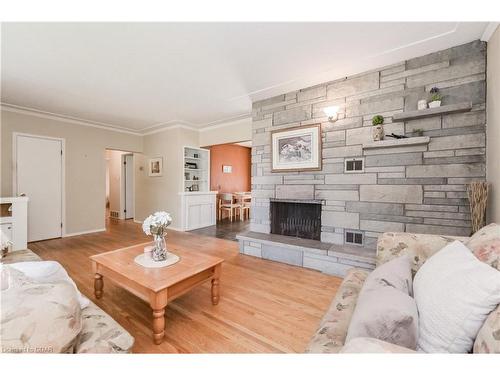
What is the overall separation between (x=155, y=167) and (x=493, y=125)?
5.86m

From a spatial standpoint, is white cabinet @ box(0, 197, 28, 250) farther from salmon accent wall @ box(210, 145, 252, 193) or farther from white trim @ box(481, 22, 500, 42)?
white trim @ box(481, 22, 500, 42)

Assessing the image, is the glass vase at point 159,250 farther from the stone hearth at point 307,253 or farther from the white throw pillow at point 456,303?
the white throw pillow at point 456,303

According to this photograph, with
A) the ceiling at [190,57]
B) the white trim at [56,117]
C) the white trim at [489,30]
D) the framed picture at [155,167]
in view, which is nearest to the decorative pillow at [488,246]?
the ceiling at [190,57]

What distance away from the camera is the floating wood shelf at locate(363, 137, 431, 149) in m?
2.28

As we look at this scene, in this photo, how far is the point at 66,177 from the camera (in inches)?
172

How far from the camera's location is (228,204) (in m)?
6.36

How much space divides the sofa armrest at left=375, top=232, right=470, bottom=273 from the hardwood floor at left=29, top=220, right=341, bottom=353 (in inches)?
31.7

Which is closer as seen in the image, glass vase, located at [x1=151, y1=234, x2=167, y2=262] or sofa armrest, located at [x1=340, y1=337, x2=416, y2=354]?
sofa armrest, located at [x1=340, y1=337, x2=416, y2=354]

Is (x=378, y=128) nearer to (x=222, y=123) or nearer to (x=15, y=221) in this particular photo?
(x=222, y=123)

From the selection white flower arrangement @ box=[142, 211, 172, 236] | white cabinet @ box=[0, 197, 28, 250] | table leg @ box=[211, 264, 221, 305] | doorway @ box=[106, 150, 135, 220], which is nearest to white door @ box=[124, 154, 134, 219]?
doorway @ box=[106, 150, 135, 220]

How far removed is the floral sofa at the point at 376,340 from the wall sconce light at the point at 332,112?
1.87 m

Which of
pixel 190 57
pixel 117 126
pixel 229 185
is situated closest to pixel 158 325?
pixel 190 57
